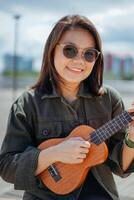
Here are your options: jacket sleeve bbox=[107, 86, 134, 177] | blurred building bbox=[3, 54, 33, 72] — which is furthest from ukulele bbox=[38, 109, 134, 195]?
blurred building bbox=[3, 54, 33, 72]

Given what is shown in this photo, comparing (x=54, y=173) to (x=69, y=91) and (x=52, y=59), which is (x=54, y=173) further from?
(x=52, y=59)

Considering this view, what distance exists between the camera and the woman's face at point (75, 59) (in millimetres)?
2605

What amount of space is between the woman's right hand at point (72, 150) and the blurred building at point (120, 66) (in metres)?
73.1

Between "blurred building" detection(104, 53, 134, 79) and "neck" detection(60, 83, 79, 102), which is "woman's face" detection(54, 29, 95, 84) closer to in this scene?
"neck" detection(60, 83, 79, 102)

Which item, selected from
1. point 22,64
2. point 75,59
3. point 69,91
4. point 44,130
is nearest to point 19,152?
point 44,130

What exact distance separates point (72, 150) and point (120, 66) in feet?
262

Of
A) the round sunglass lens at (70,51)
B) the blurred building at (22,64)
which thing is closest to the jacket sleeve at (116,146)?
the round sunglass lens at (70,51)

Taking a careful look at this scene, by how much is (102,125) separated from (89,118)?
8cm

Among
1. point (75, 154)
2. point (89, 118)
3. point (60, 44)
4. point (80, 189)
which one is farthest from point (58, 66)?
point (80, 189)

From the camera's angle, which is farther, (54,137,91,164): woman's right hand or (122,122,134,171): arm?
(122,122,134,171): arm

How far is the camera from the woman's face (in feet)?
8.55

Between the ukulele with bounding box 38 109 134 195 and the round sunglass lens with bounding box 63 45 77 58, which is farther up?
the round sunglass lens with bounding box 63 45 77 58

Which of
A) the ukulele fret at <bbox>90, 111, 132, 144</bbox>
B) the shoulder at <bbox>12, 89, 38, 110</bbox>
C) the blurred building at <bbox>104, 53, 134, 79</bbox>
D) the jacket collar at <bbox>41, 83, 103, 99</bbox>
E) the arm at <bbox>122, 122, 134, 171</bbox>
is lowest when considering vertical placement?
the blurred building at <bbox>104, 53, 134, 79</bbox>

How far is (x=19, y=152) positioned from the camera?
2.61 meters
